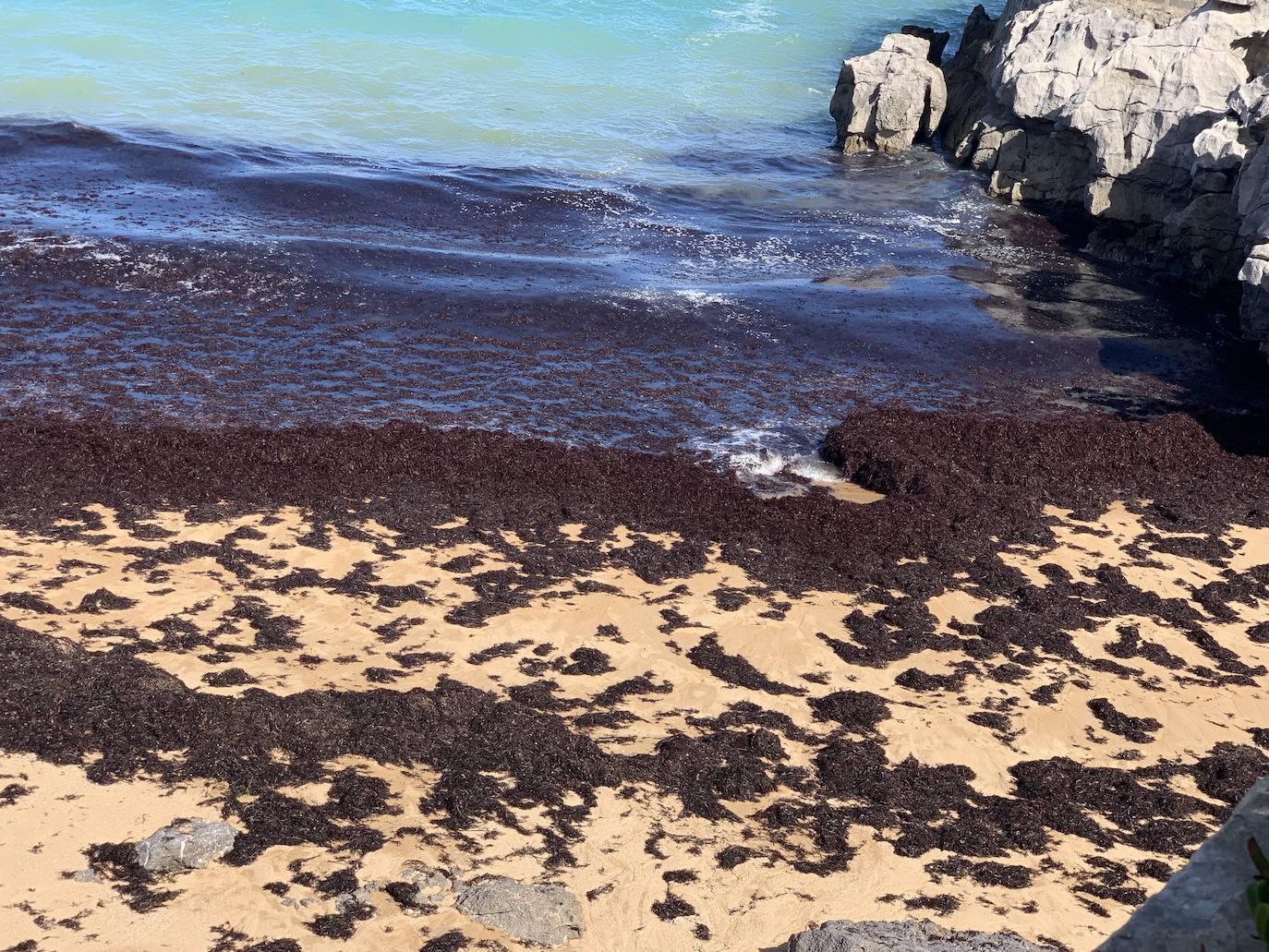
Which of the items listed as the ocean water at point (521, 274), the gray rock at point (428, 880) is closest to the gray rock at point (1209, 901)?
the gray rock at point (428, 880)

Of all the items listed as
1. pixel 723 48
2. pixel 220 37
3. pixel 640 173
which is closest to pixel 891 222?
pixel 640 173

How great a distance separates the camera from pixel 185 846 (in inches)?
236

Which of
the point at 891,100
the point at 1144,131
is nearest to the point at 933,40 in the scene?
the point at 891,100

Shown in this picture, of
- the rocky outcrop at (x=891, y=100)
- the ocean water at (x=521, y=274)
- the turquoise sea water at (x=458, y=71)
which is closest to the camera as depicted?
the ocean water at (x=521, y=274)

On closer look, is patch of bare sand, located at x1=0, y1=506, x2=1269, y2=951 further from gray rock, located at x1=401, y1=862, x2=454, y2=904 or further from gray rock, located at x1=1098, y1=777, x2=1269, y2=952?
gray rock, located at x1=1098, y1=777, x2=1269, y2=952

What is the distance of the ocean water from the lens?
13117 millimetres

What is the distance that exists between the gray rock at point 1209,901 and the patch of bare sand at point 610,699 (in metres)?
3.53

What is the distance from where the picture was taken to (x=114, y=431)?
1123 centimetres

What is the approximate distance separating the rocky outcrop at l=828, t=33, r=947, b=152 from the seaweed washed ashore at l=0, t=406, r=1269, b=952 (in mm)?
15566

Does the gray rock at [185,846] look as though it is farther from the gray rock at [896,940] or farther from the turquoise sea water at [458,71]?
the turquoise sea water at [458,71]

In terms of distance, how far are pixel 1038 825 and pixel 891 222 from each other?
15796mm

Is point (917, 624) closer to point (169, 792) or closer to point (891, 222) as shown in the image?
point (169, 792)

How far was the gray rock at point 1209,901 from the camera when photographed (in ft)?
8.15

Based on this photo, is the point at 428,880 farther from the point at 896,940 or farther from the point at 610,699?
the point at 896,940
